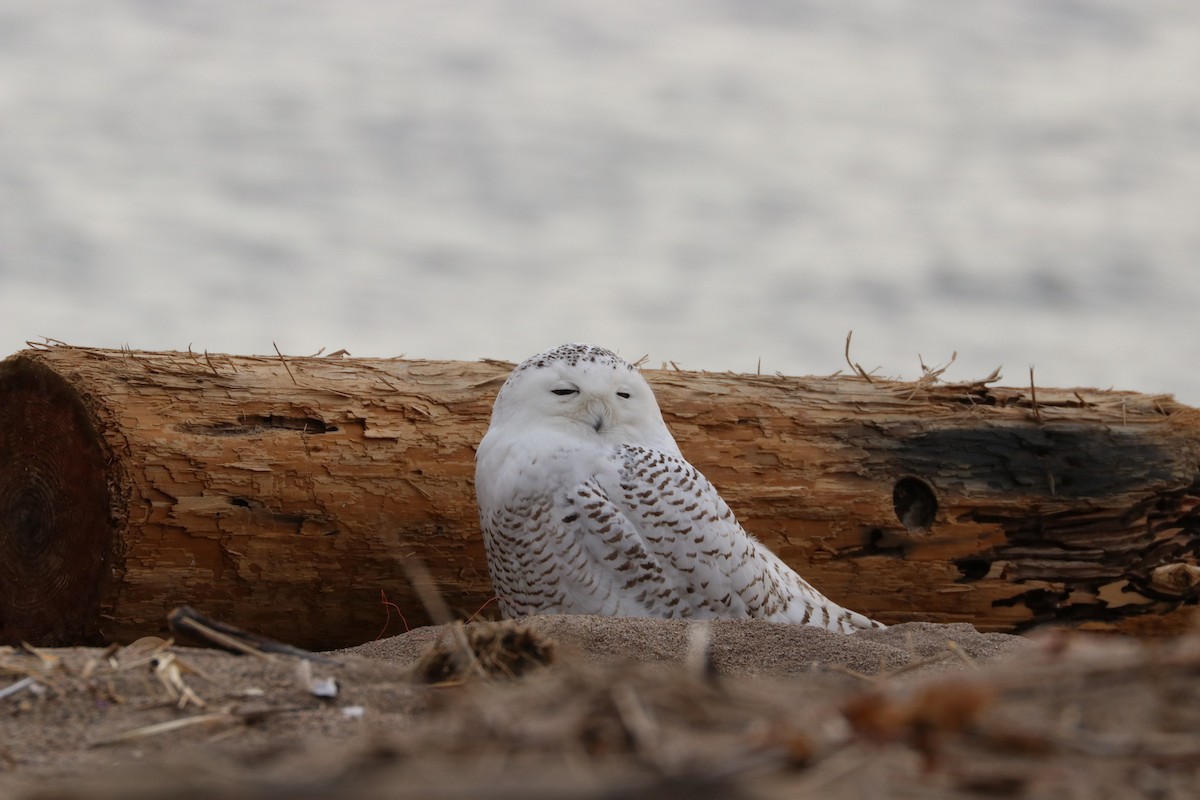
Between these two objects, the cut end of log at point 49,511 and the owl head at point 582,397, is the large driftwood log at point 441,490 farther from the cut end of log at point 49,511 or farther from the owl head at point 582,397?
the owl head at point 582,397

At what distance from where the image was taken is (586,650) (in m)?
3.30

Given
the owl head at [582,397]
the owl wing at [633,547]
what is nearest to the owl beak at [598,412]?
the owl head at [582,397]

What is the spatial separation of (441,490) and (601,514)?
985 mm

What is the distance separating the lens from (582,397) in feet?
13.4

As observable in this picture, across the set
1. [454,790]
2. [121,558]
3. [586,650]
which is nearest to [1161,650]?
[454,790]

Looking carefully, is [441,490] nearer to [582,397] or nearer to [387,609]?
[387,609]

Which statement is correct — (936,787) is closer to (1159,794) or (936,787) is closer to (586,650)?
(1159,794)

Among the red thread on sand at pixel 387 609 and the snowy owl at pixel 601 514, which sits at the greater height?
the snowy owl at pixel 601 514

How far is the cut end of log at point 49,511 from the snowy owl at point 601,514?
144cm

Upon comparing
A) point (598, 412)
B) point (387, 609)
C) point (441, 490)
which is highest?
point (598, 412)

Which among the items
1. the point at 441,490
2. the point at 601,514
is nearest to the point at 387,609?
the point at 441,490

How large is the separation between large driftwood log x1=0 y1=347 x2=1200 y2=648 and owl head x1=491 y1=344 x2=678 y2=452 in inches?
24.4

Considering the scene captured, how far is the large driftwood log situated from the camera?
429cm

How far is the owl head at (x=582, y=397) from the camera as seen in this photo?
4090mm
